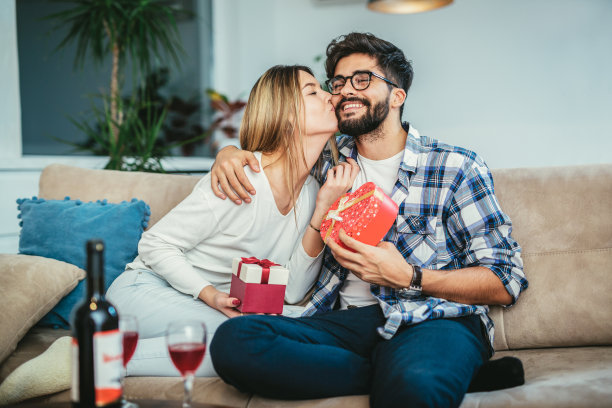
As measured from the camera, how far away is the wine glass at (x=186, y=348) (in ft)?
2.96

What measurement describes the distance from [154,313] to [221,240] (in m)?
0.31

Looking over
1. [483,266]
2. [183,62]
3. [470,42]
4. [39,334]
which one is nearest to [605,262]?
[483,266]

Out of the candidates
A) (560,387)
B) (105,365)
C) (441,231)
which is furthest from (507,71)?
(105,365)

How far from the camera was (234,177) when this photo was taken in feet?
5.37

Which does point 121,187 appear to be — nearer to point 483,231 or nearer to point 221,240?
point 221,240

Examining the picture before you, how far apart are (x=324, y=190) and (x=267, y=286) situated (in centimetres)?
40

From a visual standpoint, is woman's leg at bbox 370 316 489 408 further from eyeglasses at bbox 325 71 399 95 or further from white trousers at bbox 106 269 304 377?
eyeglasses at bbox 325 71 399 95

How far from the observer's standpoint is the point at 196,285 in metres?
1.60

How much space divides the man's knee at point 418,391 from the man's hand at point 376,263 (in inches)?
14.3

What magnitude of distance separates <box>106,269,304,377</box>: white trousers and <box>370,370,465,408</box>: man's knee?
0.49 m

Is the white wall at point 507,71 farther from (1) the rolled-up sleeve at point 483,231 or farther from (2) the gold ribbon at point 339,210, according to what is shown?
(2) the gold ribbon at point 339,210

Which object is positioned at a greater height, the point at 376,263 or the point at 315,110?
the point at 315,110

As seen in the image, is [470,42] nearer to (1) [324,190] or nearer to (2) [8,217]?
(1) [324,190]

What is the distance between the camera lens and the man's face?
71.2 inches
